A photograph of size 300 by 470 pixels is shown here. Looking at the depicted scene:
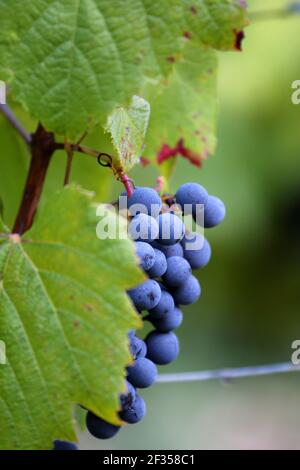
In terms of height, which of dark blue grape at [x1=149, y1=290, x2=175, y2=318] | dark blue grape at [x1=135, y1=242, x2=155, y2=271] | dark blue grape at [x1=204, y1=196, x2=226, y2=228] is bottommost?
dark blue grape at [x1=149, y1=290, x2=175, y2=318]

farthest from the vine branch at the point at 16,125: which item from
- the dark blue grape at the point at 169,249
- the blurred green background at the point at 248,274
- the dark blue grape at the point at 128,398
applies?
the blurred green background at the point at 248,274

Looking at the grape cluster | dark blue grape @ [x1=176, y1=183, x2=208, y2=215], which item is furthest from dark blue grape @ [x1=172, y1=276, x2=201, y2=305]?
dark blue grape @ [x1=176, y1=183, x2=208, y2=215]

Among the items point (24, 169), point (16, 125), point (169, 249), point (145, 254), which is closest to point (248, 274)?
point (24, 169)

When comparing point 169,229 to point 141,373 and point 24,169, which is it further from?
point 24,169

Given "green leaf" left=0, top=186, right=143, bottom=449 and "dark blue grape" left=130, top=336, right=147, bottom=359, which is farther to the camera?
"dark blue grape" left=130, top=336, right=147, bottom=359

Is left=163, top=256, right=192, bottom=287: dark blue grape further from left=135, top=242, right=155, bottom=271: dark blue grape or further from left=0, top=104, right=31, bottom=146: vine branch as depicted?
left=0, top=104, right=31, bottom=146: vine branch

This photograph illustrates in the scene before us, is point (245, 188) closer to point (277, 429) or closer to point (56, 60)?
point (277, 429)
